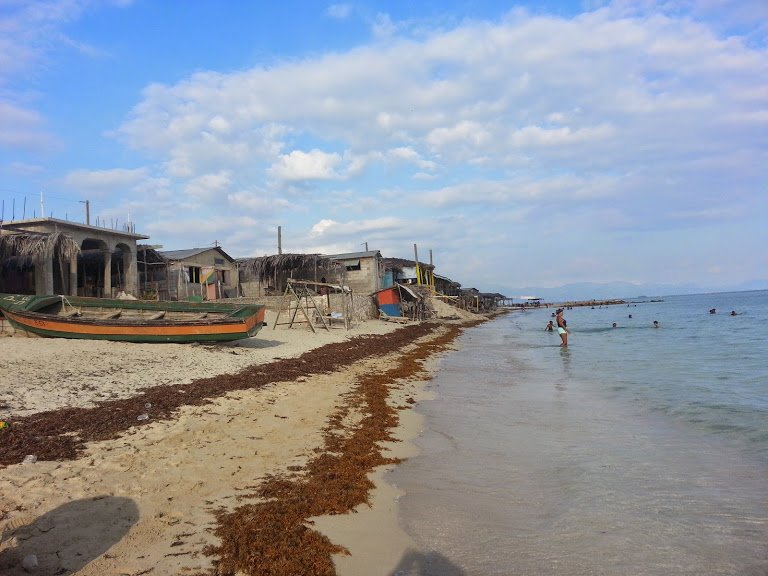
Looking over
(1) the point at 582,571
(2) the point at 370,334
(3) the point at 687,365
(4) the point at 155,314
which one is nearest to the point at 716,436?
(1) the point at 582,571

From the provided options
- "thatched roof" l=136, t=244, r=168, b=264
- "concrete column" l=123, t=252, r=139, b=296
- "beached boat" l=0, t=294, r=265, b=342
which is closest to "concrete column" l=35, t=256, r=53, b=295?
"concrete column" l=123, t=252, r=139, b=296

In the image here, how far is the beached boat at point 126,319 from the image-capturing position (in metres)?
13.9

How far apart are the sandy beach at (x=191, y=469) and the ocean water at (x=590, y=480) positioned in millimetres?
525

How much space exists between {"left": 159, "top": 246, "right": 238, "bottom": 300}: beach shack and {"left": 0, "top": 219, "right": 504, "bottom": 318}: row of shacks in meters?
0.06

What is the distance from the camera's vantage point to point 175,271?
2986 cm

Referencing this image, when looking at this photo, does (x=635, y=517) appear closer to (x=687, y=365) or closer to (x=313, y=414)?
(x=313, y=414)

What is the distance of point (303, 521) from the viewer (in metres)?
4.28

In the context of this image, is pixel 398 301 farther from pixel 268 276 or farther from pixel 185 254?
pixel 185 254

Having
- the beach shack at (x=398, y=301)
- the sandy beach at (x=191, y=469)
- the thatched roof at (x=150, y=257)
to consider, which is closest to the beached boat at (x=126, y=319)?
the sandy beach at (x=191, y=469)

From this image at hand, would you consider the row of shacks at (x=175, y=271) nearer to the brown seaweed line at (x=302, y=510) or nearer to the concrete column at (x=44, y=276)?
the concrete column at (x=44, y=276)

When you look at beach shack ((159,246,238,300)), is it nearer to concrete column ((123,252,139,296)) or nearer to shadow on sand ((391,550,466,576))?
concrete column ((123,252,139,296))

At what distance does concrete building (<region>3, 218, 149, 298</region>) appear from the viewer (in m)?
20.8

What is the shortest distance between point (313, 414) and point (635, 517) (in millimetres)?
5223

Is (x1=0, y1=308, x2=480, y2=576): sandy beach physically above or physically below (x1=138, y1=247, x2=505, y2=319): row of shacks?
below
